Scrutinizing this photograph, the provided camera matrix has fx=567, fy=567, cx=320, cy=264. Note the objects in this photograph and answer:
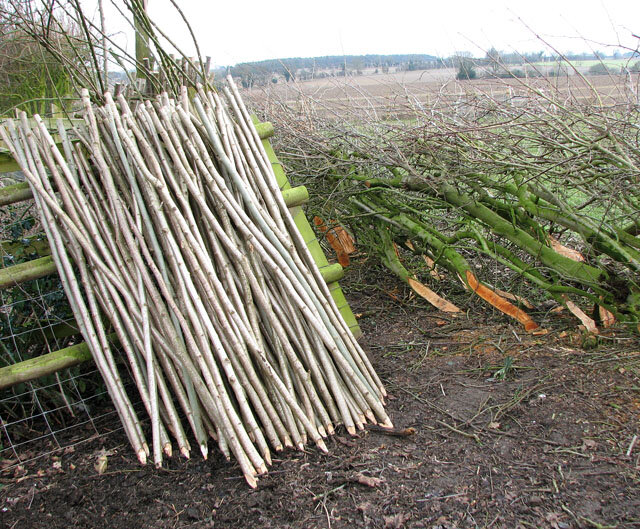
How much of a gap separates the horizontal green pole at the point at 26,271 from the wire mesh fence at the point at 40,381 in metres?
0.10

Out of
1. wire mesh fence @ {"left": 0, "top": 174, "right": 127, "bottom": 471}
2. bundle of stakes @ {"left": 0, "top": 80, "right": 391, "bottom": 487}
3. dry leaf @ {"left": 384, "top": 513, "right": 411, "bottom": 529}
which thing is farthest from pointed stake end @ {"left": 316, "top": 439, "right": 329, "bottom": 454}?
wire mesh fence @ {"left": 0, "top": 174, "right": 127, "bottom": 471}

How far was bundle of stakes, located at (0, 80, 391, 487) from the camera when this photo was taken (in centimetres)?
221

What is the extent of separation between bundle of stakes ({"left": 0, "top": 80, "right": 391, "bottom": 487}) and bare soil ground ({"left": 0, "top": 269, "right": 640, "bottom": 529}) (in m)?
0.13

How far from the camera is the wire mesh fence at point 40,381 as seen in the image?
2.56 m

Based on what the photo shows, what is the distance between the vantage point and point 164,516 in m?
1.96

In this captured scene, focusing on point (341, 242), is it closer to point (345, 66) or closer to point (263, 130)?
point (345, 66)

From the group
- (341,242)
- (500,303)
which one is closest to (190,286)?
(500,303)

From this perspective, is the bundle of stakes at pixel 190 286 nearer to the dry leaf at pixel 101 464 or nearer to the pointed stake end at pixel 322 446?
the pointed stake end at pixel 322 446

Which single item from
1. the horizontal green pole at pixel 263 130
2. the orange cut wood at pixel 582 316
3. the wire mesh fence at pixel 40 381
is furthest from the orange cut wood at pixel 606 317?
the wire mesh fence at pixel 40 381

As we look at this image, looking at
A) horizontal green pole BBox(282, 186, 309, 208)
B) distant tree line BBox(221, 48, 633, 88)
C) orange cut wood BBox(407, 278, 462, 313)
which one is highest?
distant tree line BBox(221, 48, 633, 88)

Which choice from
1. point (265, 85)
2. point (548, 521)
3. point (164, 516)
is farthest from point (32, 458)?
point (265, 85)

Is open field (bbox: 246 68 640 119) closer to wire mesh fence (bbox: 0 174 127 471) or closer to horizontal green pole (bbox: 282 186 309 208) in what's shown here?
horizontal green pole (bbox: 282 186 309 208)

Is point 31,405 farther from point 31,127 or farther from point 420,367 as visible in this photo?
point 420,367

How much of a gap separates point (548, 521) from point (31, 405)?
7.49ft
